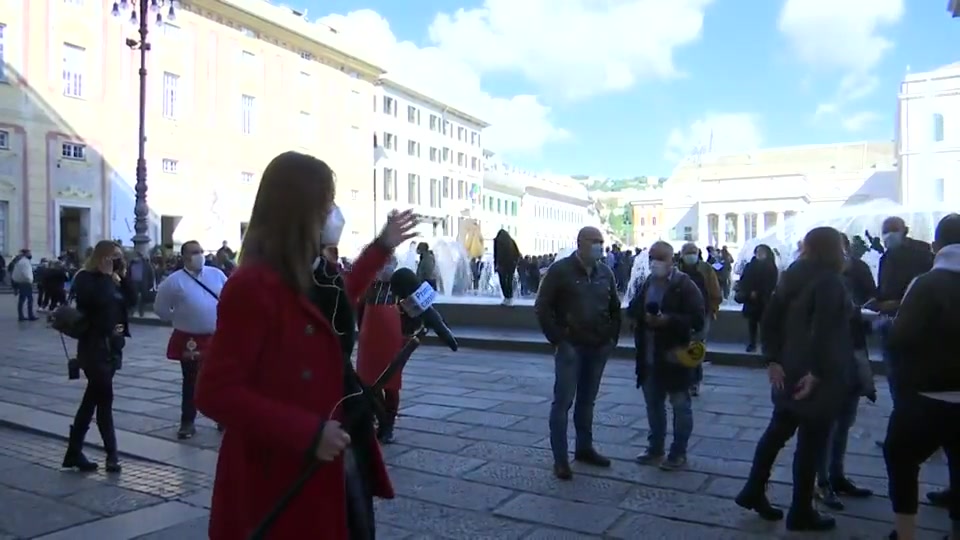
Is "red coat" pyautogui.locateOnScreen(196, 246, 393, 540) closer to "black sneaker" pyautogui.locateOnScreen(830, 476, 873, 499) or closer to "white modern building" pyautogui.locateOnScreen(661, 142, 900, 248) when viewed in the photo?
"black sneaker" pyautogui.locateOnScreen(830, 476, 873, 499)

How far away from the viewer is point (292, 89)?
4750cm

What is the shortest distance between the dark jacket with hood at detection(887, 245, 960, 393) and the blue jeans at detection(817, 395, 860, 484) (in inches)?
51.7

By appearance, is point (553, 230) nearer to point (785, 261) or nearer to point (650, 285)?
point (785, 261)

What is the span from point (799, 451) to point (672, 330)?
1.65m

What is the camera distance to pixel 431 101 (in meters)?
68.0

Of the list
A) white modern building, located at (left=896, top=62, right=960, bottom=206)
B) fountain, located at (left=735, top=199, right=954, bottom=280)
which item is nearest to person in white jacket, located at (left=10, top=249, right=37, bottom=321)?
fountain, located at (left=735, top=199, right=954, bottom=280)

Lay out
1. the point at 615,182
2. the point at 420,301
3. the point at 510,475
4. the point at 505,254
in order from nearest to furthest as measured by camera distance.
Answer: the point at 420,301 → the point at 510,475 → the point at 505,254 → the point at 615,182

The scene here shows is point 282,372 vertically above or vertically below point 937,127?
below

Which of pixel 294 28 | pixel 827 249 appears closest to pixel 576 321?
pixel 827 249

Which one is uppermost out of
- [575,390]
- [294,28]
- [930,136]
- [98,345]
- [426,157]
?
[294,28]

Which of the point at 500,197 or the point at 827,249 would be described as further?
the point at 500,197

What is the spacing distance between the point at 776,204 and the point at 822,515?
7617 cm

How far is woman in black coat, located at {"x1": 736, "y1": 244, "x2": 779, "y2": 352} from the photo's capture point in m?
10.7

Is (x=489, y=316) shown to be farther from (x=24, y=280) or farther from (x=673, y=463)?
(x=24, y=280)
